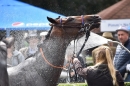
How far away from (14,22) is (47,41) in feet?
26.3

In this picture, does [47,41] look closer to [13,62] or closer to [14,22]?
[13,62]

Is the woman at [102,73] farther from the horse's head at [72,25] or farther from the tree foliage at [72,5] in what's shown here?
the tree foliage at [72,5]

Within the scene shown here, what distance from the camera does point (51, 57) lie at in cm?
735

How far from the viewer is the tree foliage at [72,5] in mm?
26844

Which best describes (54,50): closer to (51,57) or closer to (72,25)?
(51,57)

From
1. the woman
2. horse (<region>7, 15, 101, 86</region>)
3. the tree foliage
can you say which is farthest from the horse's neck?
the tree foliage

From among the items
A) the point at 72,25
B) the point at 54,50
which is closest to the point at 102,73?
the point at 72,25

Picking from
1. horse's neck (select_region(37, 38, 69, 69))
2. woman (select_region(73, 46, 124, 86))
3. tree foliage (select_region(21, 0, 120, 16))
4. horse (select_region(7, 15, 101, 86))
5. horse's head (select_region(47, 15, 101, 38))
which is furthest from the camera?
tree foliage (select_region(21, 0, 120, 16))

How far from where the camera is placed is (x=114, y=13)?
22.4m

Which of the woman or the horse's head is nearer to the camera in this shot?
the horse's head

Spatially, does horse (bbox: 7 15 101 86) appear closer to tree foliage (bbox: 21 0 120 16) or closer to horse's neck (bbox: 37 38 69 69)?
horse's neck (bbox: 37 38 69 69)

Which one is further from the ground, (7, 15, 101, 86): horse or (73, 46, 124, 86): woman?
(7, 15, 101, 86): horse

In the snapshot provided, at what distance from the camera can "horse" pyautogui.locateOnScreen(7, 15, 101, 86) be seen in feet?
23.3

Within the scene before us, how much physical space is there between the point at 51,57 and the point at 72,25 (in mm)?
638
